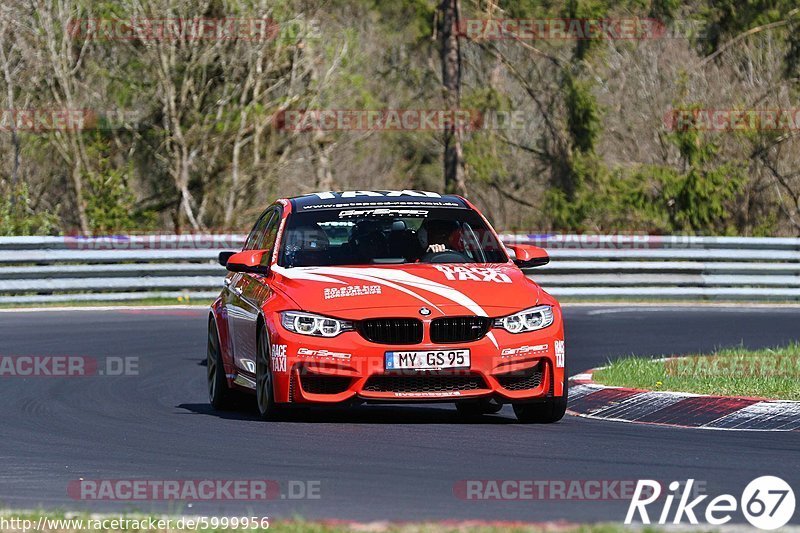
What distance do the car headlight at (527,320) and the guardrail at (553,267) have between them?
13375 mm

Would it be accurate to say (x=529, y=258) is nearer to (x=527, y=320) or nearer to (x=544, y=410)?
(x=527, y=320)

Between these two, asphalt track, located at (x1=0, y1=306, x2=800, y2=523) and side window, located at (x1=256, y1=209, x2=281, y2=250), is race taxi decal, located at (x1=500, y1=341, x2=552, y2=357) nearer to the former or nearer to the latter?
asphalt track, located at (x1=0, y1=306, x2=800, y2=523)

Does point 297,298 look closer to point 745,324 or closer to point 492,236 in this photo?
point 492,236

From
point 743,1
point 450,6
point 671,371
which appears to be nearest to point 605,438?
point 671,371

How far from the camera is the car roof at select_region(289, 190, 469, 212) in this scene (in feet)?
37.0

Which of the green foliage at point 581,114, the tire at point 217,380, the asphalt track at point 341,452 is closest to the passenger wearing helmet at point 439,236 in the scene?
the asphalt track at point 341,452

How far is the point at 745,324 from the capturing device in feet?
64.0

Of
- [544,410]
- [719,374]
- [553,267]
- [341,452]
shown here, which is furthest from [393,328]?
[553,267]

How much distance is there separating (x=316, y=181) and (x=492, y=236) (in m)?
25.8

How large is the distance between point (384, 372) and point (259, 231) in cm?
286

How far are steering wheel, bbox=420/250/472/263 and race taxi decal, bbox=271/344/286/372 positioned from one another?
1.44 meters

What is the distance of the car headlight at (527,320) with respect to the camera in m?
9.82

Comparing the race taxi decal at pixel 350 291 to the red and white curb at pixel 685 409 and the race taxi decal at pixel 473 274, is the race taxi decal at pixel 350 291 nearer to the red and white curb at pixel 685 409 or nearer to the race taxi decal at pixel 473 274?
the race taxi decal at pixel 473 274

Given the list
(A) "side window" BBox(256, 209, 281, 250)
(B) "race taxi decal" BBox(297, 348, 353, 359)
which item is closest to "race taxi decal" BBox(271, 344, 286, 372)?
(B) "race taxi decal" BBox(297, 348, 353, 359)
